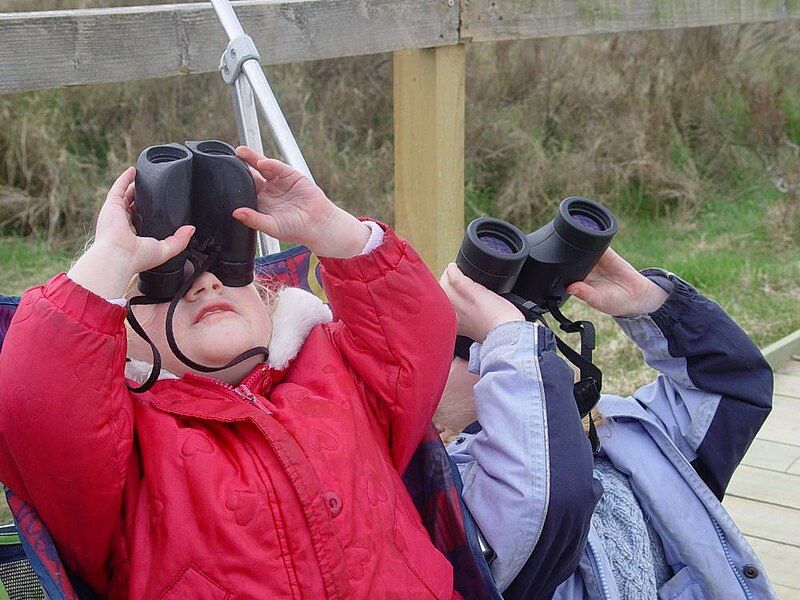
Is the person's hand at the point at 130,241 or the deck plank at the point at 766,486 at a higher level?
the person's hand at the point at 130,241

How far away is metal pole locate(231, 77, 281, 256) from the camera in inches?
79.0

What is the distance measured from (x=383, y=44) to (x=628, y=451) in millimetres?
1401

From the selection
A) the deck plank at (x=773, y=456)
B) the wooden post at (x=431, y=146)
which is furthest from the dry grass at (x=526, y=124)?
the deck plank at (x=773, y=456)

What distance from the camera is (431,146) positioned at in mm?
2971

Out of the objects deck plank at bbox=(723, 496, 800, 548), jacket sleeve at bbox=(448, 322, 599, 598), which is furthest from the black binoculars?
deck plank at bbox=(723, 496, 800, 548)

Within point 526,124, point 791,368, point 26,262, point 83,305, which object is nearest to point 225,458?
point 83,305

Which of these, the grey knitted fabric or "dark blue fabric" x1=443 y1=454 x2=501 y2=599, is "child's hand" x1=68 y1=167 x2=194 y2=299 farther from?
the grey knitted fabric

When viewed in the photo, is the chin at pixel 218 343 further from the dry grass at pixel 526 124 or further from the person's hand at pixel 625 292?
the dry grass at pixel 526 124

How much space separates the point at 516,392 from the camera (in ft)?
5.27

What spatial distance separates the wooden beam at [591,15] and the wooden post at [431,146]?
0.44 ft

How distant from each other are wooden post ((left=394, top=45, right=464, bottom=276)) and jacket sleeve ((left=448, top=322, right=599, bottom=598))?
4.52 feet

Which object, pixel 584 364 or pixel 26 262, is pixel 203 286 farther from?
pixel 26 262

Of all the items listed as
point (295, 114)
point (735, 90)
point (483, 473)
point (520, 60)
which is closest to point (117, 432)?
point (483, 473)

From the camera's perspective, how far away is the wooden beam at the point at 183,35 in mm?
2166
